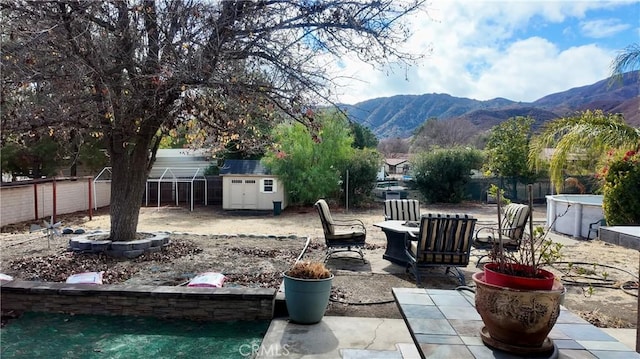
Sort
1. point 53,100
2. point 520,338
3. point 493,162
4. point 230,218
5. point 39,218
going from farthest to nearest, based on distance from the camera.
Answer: point 493,162 < point 230,218 < point 39,218 < point 53,100 < point 520,338

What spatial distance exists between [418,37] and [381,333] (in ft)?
12.8

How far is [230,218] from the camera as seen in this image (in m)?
14.7

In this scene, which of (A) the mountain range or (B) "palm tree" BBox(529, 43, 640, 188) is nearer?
(B) "palm tree" BBox(529, 43, 640, 188)

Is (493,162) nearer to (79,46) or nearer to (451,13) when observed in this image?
(451,13)

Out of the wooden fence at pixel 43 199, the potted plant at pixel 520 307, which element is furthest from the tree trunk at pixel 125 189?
the wooden fence at pixel 43 199

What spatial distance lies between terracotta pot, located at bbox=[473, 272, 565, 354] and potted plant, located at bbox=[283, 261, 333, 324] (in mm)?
2127

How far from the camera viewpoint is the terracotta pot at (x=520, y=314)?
177 cm

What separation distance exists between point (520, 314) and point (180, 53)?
4923mm

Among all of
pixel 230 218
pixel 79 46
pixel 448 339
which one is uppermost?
pixel 79 46

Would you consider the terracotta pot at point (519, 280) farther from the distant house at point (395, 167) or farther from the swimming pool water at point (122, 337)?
the distant house at point (395, 167)

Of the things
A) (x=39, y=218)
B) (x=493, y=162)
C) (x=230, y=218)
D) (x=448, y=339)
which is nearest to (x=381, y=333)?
(x=448, y=339)

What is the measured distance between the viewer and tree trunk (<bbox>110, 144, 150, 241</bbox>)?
21.5ft

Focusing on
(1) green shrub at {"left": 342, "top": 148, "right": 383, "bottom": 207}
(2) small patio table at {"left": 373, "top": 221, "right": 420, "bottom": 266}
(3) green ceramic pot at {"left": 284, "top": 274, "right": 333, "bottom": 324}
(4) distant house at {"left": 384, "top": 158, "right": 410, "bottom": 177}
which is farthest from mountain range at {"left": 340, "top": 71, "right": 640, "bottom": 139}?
(3) green ceramic pot at {"left": 284, "top": 274, "right": 333, "bottom": 324}

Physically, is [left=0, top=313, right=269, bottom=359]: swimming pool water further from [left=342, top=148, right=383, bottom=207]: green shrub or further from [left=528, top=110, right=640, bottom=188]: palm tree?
[left=342, top=148, right=383, bottom=207]: green shrub
